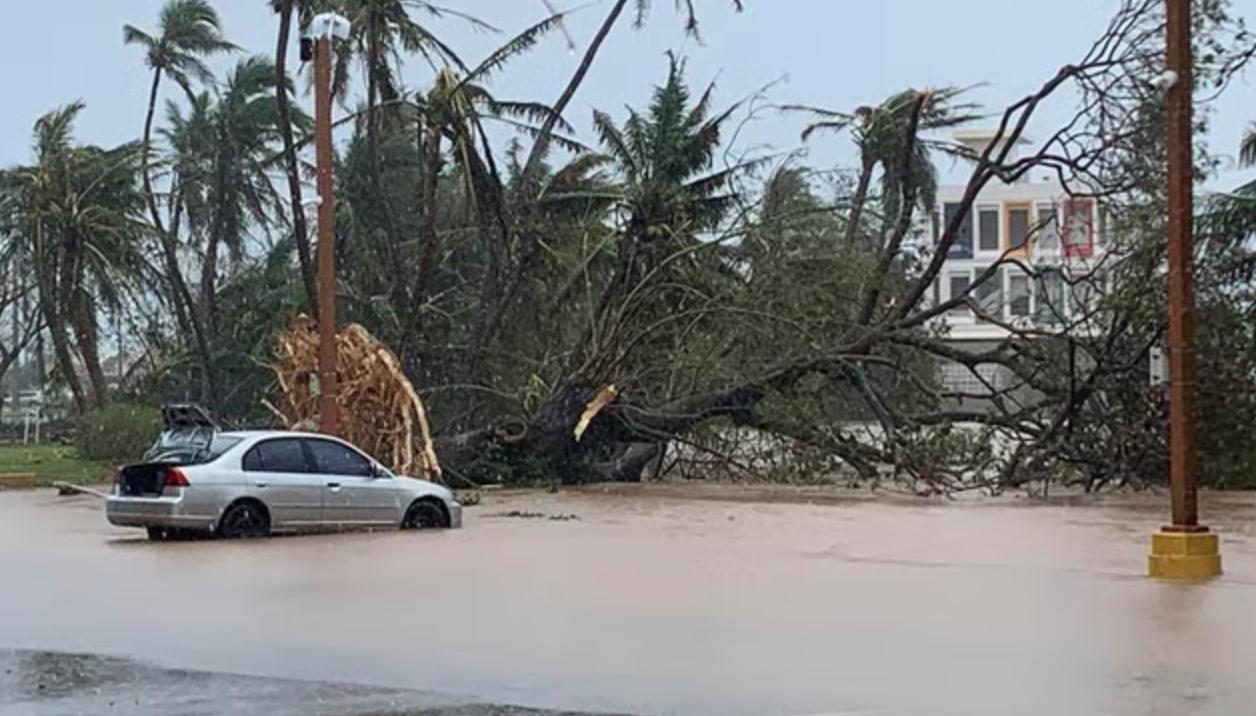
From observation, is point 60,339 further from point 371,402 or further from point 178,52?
point 371,402

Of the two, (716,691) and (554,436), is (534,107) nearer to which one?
(554,436)

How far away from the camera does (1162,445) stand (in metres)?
29.5

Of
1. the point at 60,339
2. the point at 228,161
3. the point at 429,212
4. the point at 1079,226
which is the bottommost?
the point at 60,339

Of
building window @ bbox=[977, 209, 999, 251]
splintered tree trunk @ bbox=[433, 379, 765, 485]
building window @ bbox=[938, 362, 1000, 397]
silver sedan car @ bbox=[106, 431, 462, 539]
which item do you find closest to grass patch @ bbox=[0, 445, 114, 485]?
splintered tree trunk @ bbox=[433, 379, 765, 485]

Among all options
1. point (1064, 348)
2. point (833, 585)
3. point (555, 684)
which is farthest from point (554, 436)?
point (555, 684)

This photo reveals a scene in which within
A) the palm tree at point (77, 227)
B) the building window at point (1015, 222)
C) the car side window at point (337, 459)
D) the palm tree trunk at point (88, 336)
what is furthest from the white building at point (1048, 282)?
the building window at point (1015, 222)

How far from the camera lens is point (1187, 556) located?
53.2ft

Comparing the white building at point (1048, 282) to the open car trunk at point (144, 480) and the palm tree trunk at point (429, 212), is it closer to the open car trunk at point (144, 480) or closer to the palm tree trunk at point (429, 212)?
the palm tree trunk at point (429, 212)

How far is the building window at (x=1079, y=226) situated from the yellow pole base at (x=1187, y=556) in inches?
572

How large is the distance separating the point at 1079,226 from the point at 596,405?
9.37 metres

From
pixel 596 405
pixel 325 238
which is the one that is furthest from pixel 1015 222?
pixel 325 238

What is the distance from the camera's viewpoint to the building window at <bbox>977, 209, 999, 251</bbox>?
78.8 metres

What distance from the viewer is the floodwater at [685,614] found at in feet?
35.4

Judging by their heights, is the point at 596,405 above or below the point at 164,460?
above
